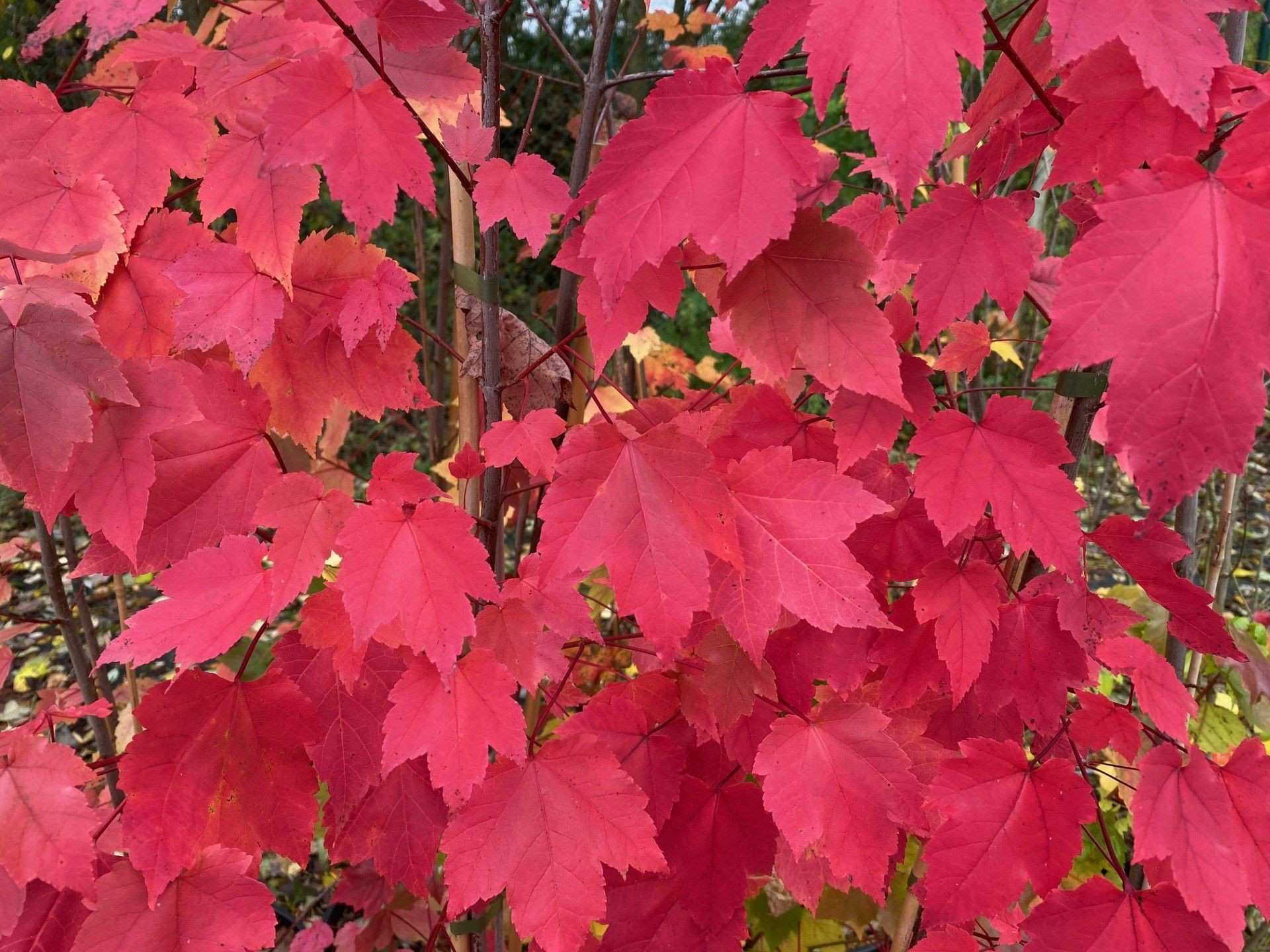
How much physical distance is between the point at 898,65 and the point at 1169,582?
0.60m

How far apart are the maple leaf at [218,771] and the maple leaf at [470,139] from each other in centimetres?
57

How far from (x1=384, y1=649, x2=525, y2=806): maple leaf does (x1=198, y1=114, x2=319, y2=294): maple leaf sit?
0.45 meters

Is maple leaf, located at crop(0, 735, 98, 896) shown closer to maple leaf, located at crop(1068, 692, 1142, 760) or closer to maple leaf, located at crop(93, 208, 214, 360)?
maple leaf, located at crop(93, 208, 214, 360)

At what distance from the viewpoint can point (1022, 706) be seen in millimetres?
866

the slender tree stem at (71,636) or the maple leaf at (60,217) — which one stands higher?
the maple leaf at (60,217)

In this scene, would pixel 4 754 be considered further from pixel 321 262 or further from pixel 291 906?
pixel 291 906

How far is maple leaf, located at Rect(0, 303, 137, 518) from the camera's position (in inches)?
28.6

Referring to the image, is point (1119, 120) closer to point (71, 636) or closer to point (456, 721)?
point (456, 721)

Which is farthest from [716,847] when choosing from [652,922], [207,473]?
[207,473]

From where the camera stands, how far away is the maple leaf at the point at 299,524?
739mm

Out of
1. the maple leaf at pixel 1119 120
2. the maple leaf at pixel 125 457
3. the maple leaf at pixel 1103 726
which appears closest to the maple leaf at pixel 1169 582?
the maple leaf at pixel 1103 726

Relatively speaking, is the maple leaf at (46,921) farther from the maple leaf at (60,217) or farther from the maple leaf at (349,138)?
the maple leaf at (349,138)

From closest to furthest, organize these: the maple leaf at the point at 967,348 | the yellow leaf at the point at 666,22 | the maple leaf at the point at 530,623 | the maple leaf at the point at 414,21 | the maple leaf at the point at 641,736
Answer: the maple leaf at the point at 414,21, the maple leaf at the point at 530,623, the maple leaf at the point at 641,736, the maple leaf at the point at 967,348, the yellow leaf at the point at 666,22

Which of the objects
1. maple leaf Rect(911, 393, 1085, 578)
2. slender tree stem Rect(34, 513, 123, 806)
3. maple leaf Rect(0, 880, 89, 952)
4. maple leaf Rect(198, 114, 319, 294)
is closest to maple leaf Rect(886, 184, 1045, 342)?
maple leaf Rect(911, 393, 1085, 578)
